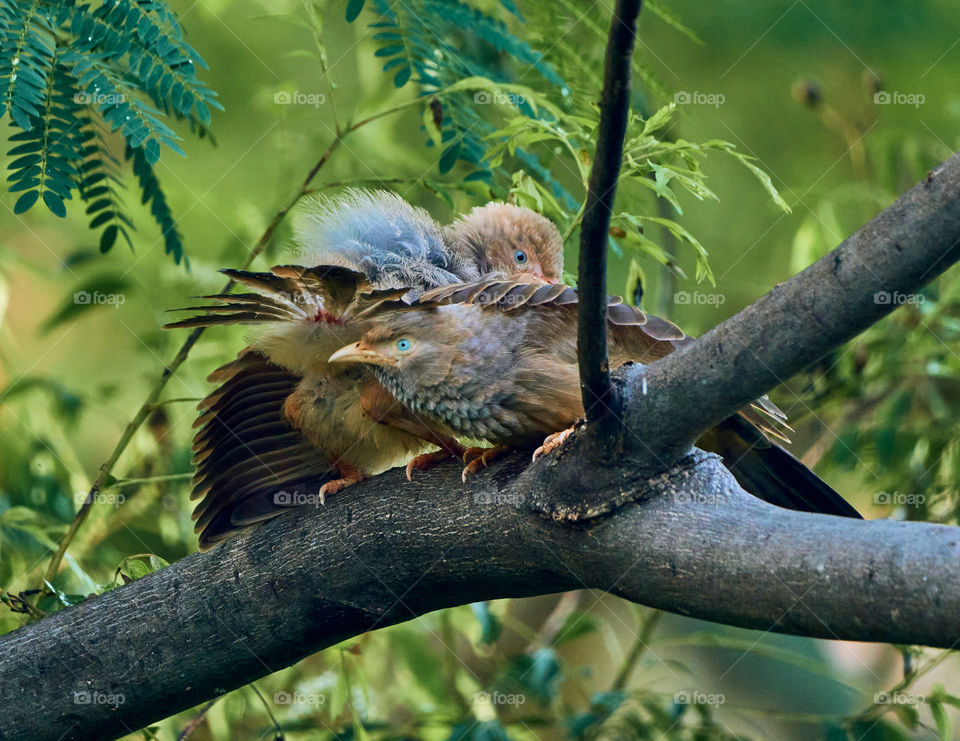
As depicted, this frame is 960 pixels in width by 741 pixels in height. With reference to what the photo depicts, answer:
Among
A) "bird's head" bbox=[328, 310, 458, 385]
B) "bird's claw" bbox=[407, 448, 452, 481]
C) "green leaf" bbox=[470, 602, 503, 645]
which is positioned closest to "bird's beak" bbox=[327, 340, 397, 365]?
"bird's head" bbox=[328, 310, 458, 385]

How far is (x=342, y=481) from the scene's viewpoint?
2.84 meters

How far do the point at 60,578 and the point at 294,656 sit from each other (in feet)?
4.74

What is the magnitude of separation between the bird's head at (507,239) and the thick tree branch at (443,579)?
35.6 inches

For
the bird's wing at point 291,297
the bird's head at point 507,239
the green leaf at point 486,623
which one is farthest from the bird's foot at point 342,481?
the green leaf at point 486,623

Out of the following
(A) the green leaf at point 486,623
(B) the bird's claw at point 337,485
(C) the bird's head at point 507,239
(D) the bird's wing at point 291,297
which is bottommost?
(A) the green leaf at point 486,623

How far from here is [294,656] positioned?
8.71 ft

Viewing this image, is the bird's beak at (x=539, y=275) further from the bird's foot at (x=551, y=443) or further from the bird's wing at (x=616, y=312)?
the bird's foot at (x=551, y=443)

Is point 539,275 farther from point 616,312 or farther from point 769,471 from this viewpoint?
point 769,471

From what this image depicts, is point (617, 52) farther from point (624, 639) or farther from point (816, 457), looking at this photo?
point (624, 639)

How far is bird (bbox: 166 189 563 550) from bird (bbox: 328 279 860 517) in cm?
14

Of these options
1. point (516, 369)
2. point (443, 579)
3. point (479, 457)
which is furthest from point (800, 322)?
point (443, 579)

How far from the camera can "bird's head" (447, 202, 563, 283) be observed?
3.24 m

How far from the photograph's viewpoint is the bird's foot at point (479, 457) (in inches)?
97.6

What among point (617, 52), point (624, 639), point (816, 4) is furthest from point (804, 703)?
point (617, 52)
